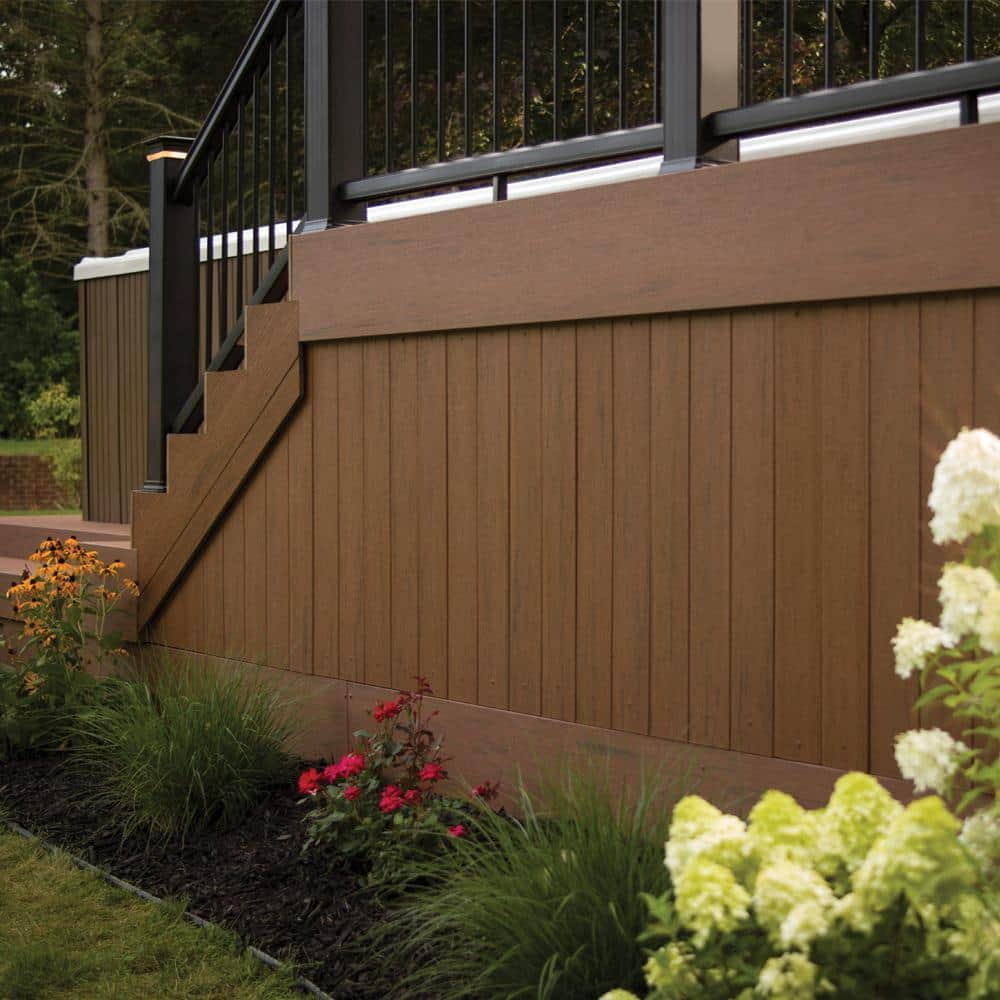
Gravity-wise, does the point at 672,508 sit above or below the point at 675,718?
above

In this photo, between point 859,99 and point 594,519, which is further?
point 594,519

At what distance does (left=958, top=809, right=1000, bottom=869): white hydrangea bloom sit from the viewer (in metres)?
2.05

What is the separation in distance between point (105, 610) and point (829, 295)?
10.2 ft

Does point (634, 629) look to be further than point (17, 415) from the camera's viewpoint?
No

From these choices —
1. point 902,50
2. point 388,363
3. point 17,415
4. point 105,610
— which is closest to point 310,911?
point 388,363

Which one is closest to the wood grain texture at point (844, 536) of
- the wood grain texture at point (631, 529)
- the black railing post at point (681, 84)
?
the wood grain texture at point (631, 529)

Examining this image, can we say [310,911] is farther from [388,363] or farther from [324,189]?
[324,189]

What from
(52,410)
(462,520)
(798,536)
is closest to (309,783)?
(462,520)

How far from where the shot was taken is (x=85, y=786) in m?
4.46

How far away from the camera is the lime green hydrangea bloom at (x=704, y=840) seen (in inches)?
77.0

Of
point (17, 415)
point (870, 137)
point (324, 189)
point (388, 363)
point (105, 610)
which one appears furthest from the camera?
point (17, 415)

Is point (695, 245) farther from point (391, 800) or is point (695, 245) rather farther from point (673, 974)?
point (673, 974)

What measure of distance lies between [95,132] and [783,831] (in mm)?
17725

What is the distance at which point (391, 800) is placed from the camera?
11.3ft
